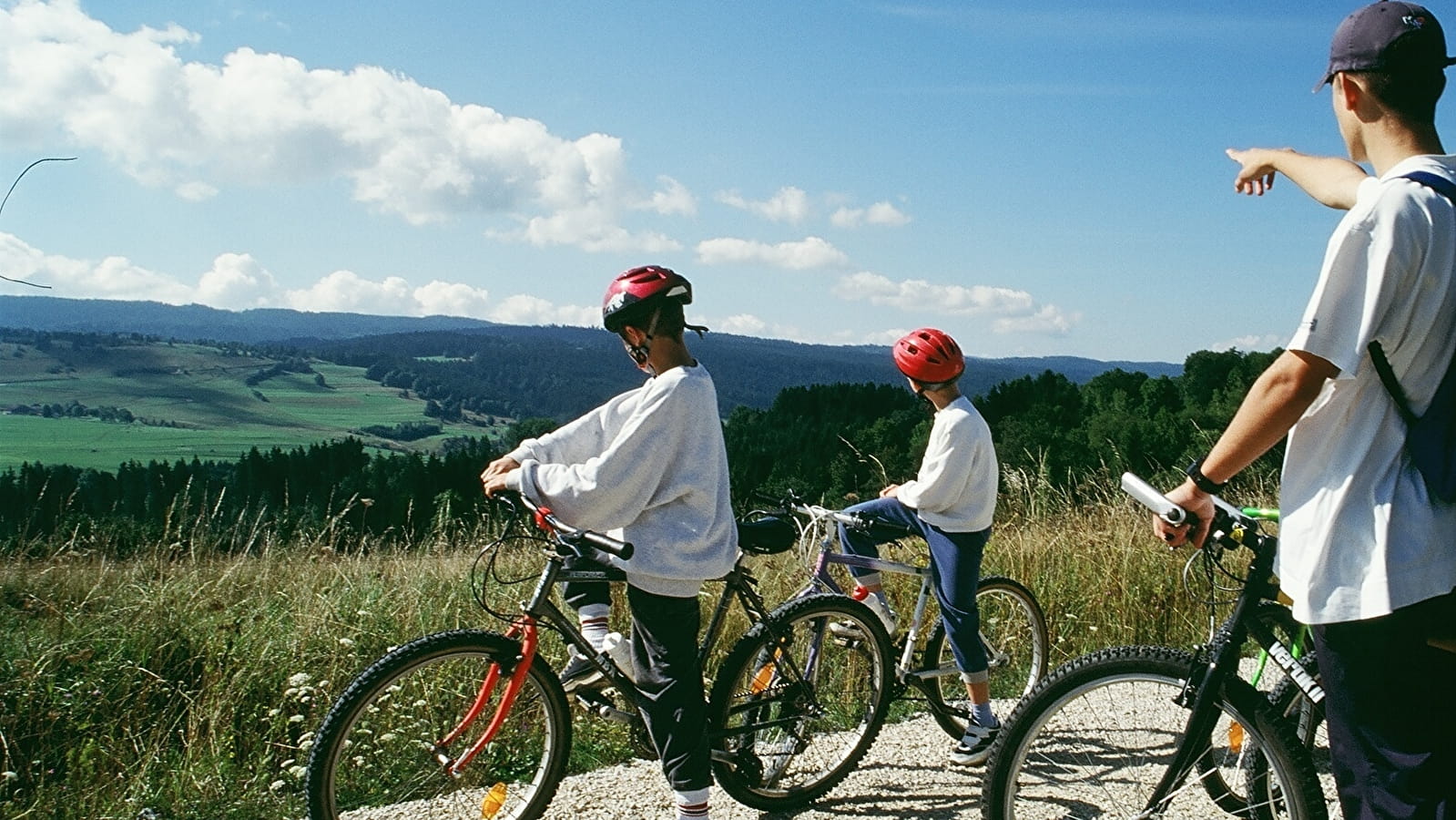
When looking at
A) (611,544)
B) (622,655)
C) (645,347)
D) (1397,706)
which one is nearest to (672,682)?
(622,655)

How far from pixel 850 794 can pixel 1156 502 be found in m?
2.11

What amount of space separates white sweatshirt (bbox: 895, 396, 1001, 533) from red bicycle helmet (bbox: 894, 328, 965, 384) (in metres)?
0.14

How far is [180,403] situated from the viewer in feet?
364

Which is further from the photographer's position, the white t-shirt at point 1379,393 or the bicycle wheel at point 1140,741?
the bicycle wheel at point 1140,741

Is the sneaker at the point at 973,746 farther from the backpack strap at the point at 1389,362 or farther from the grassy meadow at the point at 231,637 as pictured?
the backpack strap at the point at 1389,362

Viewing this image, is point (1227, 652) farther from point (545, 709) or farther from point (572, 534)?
point (545, 709)

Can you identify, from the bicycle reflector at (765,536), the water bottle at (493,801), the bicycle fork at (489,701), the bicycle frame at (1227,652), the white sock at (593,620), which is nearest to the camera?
the bicycle frame at (1227,652)

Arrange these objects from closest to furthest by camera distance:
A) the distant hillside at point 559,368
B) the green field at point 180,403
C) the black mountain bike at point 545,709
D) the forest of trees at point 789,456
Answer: the black mountain bike at point 545,709 → the forest of trees at point 789,456 → the green field at point 180,403 → the distant hillside at point 559,368

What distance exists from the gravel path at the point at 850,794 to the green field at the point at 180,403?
3091 inches

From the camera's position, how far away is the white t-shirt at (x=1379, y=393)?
1984 millimetres

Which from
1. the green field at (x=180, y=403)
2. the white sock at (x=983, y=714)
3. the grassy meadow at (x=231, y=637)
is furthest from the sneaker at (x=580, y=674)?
the green field at (x=180, y=403)

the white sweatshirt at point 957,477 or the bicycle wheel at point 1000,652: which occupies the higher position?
the white sweatshirt at point 957,477

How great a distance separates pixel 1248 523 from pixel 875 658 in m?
1.79

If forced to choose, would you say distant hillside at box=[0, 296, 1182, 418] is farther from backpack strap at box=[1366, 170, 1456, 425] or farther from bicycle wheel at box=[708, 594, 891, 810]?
backpack strap at box=[1366, 170, 1456, 425]
